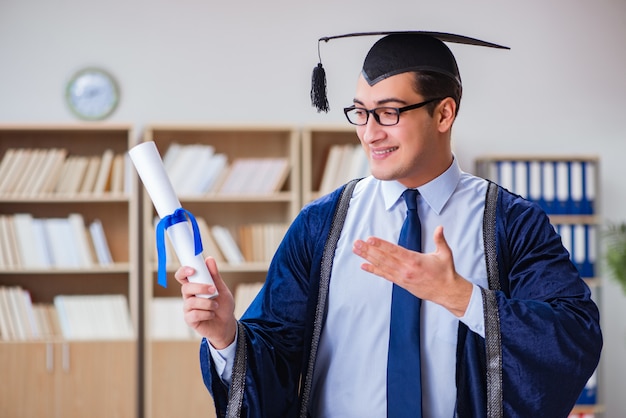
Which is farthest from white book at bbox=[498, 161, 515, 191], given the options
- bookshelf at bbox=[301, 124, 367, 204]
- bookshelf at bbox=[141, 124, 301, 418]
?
bookshelf at bbox=[141, 124, 301, 418]

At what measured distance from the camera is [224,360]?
5.47ft

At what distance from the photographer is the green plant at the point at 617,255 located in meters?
5.22

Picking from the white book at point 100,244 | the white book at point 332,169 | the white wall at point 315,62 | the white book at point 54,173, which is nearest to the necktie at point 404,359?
the white book at point 332,169

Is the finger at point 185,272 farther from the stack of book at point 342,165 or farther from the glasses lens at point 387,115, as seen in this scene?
the stack of book at point 342,165

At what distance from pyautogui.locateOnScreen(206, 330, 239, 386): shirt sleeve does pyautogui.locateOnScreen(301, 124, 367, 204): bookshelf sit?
3523mm

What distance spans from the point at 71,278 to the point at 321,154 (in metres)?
1.73

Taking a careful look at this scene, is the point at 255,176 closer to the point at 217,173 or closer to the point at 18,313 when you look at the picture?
the point at 217,173

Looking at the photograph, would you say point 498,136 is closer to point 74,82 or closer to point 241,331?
point 74,82

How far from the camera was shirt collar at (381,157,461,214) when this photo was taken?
5.88 feet

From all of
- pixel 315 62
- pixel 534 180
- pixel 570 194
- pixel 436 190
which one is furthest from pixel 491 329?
pixel 315 62

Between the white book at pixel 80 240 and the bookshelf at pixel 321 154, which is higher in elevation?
the bookshelf at pixel 321 154

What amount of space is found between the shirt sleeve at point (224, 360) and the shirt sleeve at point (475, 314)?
0.44 metres

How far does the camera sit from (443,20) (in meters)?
A: 5.63

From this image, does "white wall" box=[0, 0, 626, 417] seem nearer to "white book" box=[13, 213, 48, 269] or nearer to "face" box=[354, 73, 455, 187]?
"white book" box=[13, 213, 48, 269]
